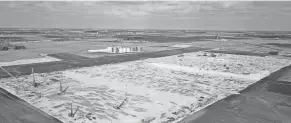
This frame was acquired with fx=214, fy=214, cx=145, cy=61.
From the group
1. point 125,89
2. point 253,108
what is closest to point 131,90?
point 125,89

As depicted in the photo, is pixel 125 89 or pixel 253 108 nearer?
pixel 253 108

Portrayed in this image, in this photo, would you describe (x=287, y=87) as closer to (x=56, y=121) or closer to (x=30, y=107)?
(x=56, y=121)

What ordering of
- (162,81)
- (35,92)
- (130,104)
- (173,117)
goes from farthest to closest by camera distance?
(162,81) < (35,92) < (130,104) < (173,117)

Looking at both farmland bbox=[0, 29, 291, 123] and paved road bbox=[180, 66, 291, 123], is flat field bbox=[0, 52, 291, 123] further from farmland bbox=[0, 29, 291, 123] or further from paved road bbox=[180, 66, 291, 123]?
paved road bbox=[180, 66, 291, 123]

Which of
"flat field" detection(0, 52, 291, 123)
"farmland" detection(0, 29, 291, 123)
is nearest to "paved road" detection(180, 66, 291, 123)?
"farmland" detection(0, 29, 291, 123)

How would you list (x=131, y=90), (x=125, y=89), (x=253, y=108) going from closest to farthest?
(x=253, y=108) → (x=131, y=90) → (x=125, y=89)

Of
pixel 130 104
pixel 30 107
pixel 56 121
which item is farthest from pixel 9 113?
pixel 130 104

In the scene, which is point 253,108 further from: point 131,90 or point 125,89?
point 125,89
